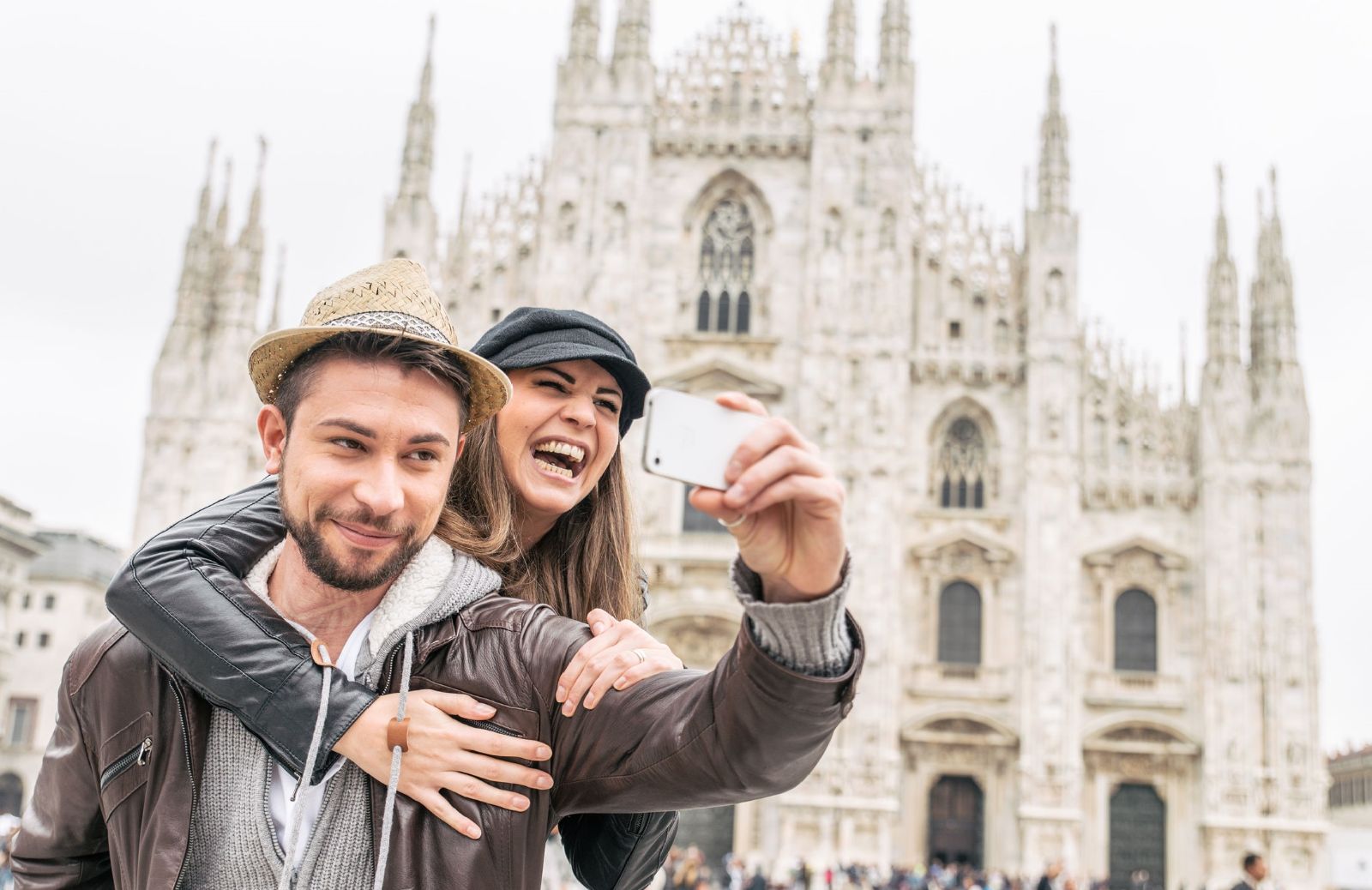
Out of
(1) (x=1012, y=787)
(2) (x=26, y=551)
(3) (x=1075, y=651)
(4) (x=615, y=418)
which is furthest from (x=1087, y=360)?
(2) (x=26, y=551)

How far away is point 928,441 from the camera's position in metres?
23.9

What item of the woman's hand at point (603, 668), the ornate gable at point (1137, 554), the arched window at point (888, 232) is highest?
the arched window at point (888, 232)

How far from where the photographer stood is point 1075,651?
2258 centimetres

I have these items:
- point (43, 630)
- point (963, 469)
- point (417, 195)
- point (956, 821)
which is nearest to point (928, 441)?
point (963, 469)

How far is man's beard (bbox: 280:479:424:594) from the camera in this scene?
1682 millimetres

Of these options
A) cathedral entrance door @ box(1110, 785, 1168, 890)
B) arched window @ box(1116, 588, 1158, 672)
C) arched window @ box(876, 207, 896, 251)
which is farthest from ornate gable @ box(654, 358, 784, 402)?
cathedral entrance door @ box(1110, 785, 1168, 890)

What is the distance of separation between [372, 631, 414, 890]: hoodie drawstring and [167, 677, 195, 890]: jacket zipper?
0.22 meters

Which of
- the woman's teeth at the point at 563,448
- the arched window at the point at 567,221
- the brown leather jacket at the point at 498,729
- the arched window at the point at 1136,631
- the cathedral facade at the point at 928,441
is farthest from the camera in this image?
the arched window at the point at 567,221

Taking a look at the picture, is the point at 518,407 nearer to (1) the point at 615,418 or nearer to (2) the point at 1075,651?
(1) the point at 615,418

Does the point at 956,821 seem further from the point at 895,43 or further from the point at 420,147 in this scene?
the point at 420,147

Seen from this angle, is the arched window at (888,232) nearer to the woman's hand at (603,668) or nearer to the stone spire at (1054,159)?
the stone spire at (1054,159)

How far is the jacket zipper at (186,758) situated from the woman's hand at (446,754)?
18 centimetres

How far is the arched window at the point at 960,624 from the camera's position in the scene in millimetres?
23266

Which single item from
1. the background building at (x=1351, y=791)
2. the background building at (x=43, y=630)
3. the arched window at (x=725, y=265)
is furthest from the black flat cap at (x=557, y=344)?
the background building at (x=43, y=630)
